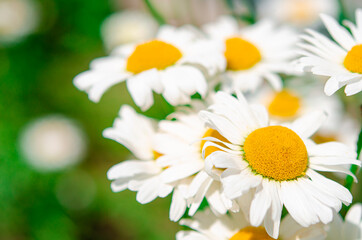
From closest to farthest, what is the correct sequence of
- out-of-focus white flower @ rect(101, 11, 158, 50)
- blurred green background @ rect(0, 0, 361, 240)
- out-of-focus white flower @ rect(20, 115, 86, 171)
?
blurred green background @ rect(0, 0, 361, 240) → out-of-focus white flower @ rect(20, 115, 86, 171) → out-of-focus white flower @ rect(101, 11, 158, 50)

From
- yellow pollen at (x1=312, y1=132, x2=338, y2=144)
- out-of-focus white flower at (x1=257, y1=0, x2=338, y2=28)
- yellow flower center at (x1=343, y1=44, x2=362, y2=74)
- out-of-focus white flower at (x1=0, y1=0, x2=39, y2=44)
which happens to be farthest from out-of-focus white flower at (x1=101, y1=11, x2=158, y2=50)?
yellow flower center at (x1=343, y1=44, x2=362, y2=74)

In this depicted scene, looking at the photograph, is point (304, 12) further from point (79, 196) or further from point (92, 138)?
point (79, 196)

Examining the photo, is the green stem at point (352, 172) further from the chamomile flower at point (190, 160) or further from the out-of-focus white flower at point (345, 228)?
the chamomile flower at point (190, 160)

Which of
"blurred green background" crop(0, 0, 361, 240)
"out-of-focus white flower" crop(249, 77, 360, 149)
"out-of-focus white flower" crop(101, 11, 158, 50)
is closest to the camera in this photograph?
"out-of-focus white flower" crop(249, 77, 360, 149)

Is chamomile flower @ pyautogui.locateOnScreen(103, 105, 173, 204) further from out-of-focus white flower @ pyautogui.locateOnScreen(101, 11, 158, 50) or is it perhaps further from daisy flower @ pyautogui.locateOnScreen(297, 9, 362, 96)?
out-of-focus white flower @ pyautogui.locateOnScreen(101, 11, 158, 50)

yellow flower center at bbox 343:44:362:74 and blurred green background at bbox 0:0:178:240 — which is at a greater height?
yellow flower center at bbox 343:44:362:74

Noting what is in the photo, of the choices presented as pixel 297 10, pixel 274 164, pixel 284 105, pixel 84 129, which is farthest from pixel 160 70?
pixel 297 10

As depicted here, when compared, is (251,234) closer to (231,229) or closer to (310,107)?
(231,229)
